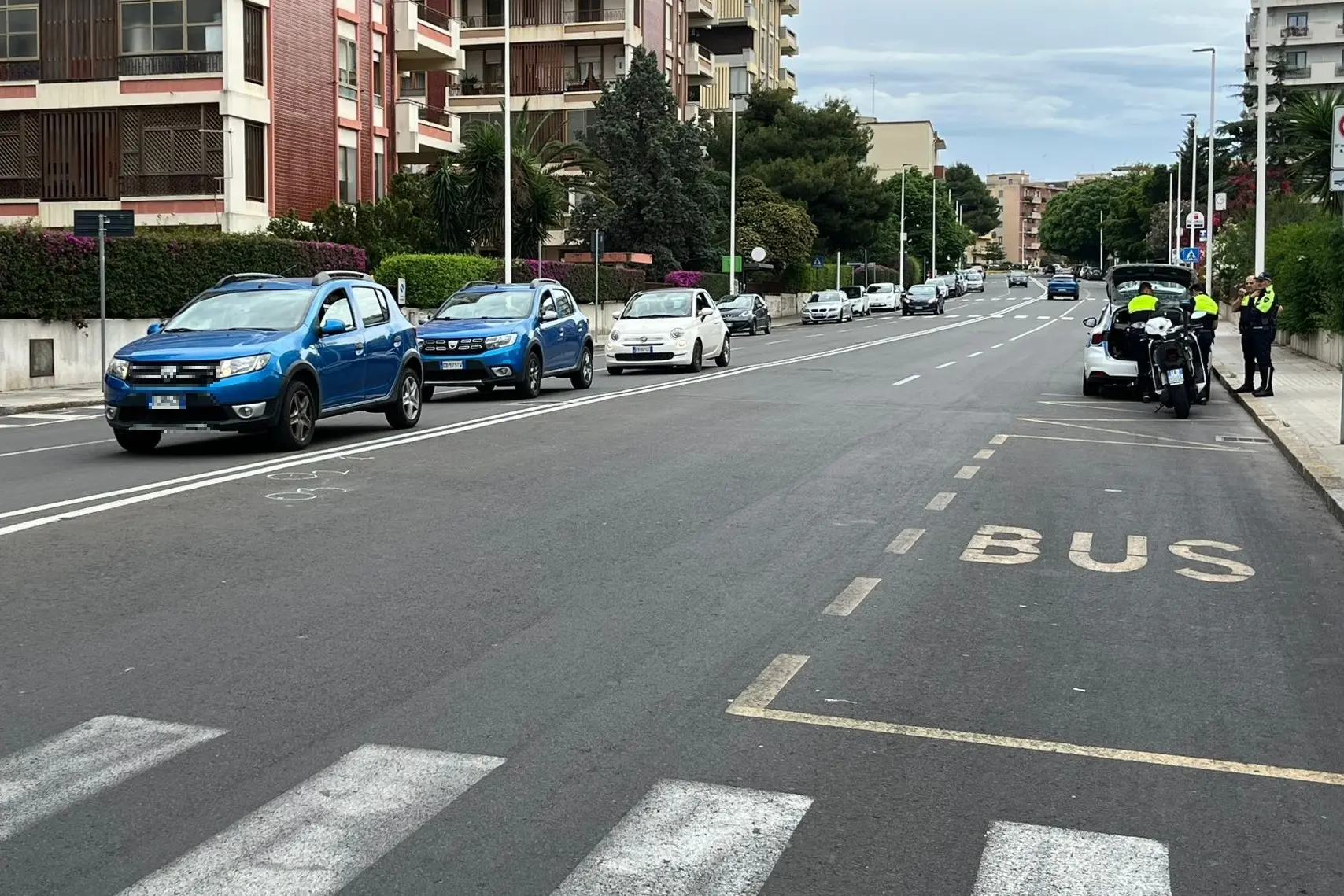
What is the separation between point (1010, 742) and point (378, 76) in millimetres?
46763

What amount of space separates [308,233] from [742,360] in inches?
443

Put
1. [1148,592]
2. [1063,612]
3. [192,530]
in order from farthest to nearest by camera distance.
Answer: [192,530]
[1148,592]
[1063,612]

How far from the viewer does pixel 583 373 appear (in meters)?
24.7

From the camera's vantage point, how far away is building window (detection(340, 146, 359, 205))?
4641 cm

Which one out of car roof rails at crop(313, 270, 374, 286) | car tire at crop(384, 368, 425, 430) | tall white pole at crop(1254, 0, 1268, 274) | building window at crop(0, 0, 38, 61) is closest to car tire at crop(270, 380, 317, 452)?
car roof rails at crop(313, 270, 374, 286)

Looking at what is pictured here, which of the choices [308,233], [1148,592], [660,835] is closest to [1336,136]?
[1148,592]

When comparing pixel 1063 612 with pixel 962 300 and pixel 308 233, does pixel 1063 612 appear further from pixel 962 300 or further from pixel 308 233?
pixel 962 300

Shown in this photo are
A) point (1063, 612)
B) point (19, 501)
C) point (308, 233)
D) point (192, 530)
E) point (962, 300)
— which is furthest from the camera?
point (962, 300)

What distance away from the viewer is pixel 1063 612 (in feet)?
26.7

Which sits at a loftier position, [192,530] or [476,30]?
[476,30]

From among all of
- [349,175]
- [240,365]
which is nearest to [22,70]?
[349,175]

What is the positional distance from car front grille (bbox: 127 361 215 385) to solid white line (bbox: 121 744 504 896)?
9777 millimetres

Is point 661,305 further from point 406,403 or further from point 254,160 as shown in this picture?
point 254,160

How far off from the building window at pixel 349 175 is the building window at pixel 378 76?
297cm
